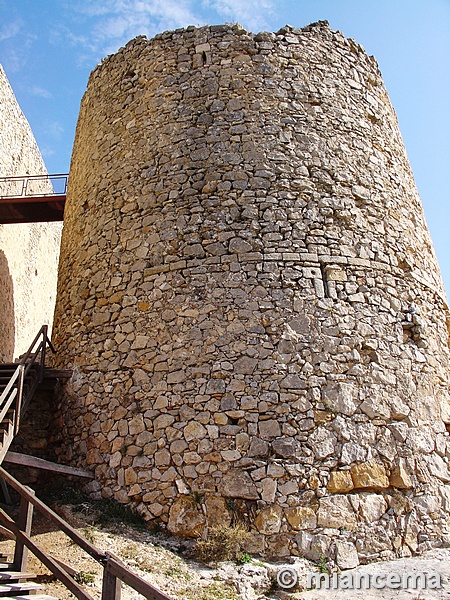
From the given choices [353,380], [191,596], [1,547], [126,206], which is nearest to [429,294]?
[353,380]

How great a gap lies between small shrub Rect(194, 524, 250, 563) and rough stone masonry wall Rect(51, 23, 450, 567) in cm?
15

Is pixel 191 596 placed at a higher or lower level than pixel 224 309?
lower

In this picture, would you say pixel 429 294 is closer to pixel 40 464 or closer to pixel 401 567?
pixel 401 567

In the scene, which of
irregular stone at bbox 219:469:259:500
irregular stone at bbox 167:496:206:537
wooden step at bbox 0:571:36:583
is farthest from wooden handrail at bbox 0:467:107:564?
irregular stone at bbox 219:469:259:500

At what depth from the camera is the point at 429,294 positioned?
7.82 meters

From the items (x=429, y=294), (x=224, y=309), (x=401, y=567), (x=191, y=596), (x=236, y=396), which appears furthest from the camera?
(x=429, y=294)

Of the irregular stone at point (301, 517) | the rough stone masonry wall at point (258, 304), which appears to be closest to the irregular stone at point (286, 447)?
the rough stone masonry wall at point (258, 304)

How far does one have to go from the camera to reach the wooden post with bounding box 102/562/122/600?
361cm

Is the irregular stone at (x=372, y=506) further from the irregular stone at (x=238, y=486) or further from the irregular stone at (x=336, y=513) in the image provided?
the irregular stone at (x=238, y=486)

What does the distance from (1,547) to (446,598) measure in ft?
14.3

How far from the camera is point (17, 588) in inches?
156

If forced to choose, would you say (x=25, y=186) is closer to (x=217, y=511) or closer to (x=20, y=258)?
(x=20, y=258)

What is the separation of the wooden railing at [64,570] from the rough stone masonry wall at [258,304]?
1856 millimetres

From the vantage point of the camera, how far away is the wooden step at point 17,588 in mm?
3873
